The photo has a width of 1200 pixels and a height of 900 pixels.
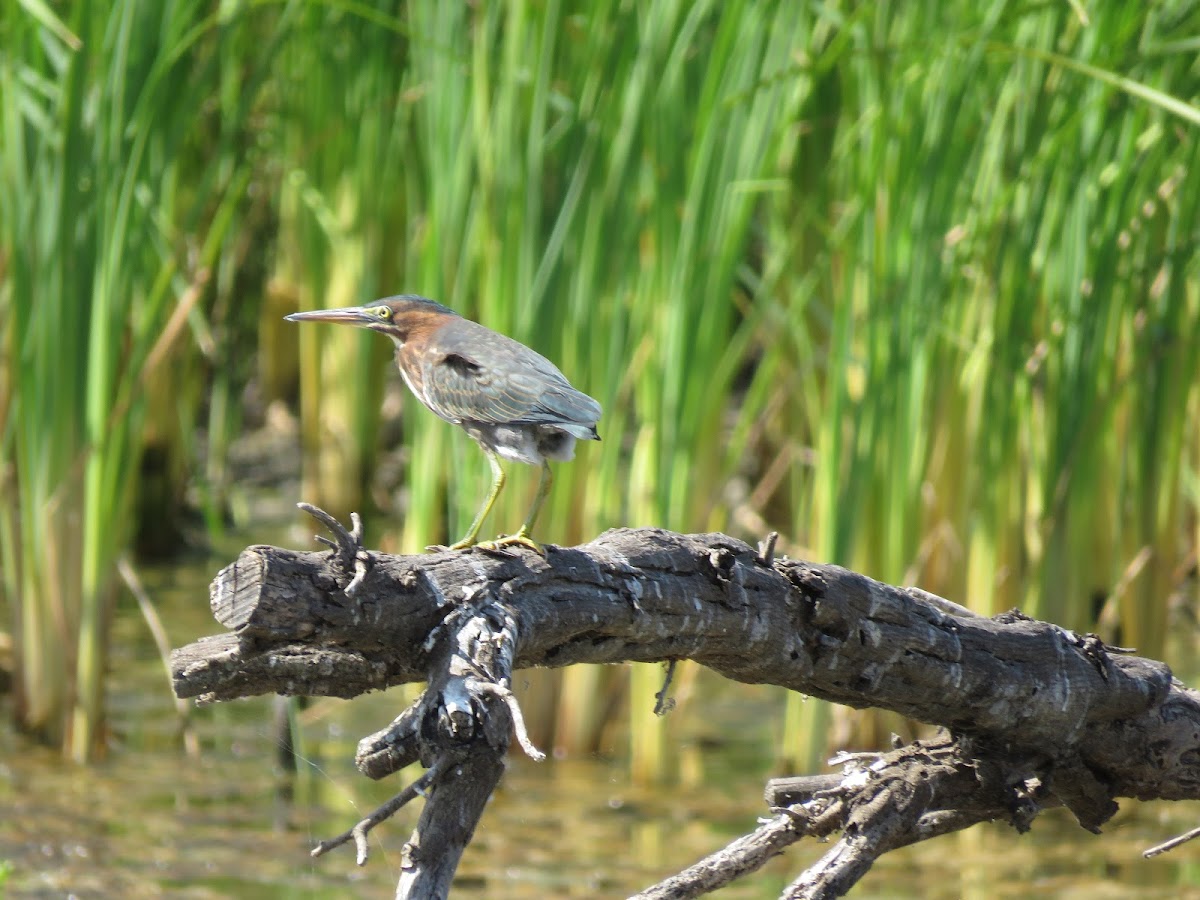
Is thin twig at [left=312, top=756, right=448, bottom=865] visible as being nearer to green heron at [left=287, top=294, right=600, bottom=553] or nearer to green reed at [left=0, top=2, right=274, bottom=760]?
green heron at [left=287, top=294, right=600, bottom=553]

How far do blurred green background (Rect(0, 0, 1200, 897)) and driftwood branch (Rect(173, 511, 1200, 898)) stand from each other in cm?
166

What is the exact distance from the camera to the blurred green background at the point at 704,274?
4.05 m

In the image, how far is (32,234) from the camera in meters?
4.33

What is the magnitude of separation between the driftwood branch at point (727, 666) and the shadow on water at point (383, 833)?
1537 mm

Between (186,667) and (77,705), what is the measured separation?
3132 mm

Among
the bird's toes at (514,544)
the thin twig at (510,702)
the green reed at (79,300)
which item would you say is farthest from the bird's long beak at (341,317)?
the green reed at (79,300)

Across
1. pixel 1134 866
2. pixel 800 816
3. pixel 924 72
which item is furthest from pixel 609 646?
pixel 1134 866

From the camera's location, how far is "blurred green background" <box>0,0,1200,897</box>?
160 inches

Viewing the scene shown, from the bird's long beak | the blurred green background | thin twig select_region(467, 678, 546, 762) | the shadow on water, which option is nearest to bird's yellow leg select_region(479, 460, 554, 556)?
thin twig select_region(467, 678, 546, 762)

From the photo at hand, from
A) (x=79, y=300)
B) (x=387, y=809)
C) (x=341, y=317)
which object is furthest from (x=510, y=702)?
(x=79, y=300)

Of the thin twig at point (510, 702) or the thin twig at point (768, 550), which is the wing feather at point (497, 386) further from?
the thin twig at point (510, 702)

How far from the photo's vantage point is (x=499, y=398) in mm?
2326

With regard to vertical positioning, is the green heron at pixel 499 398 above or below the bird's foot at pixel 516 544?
above

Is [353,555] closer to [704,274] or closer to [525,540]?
[525,540]
